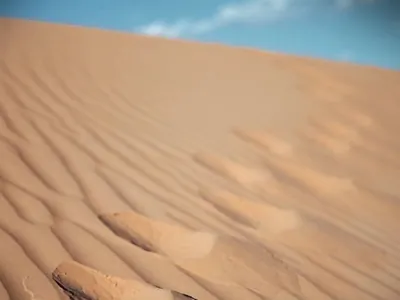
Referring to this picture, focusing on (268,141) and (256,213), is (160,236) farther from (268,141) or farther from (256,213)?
(268,141)

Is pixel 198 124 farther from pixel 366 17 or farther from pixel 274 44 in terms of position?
pixel 366 17

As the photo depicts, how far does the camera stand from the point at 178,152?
191cm

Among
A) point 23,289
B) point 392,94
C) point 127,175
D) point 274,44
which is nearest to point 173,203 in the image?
point 127,175

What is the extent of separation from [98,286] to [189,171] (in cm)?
44

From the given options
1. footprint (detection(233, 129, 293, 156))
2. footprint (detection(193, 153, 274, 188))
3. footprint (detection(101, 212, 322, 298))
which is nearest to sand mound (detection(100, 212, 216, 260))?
footprint (detection(101, 212, 322, 298))

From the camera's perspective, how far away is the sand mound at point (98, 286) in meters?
1.55

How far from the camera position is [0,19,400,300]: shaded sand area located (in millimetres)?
1648

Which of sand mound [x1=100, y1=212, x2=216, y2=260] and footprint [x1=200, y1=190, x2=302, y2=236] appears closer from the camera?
sand mound [x1=100, y1=212, x2=216, y2=260]

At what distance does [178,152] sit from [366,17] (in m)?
0.73

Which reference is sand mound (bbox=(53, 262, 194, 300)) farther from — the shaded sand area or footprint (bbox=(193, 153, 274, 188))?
footprint (bbox=(193, 153, 274, 188))

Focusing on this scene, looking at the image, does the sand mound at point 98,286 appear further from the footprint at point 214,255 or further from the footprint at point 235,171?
the footprint at point 235,171

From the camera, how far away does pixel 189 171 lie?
187cm

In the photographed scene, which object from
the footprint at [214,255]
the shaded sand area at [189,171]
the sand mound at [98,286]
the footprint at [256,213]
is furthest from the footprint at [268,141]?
the sand mound at [98,286]

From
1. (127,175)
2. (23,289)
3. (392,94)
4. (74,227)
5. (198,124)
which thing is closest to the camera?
(23,289)
